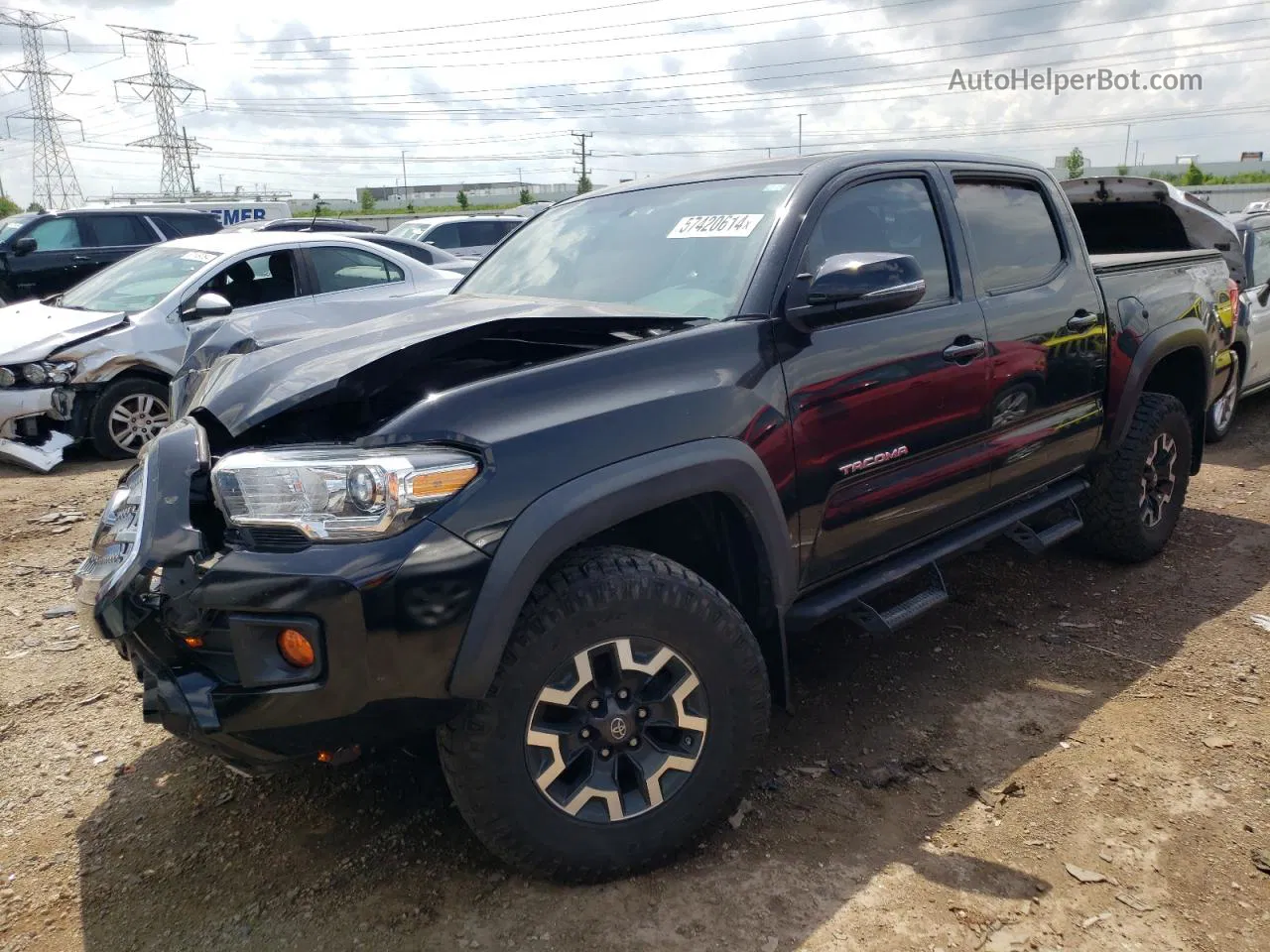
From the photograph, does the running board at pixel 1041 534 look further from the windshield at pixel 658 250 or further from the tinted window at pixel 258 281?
the tinted window at pixel 258 281

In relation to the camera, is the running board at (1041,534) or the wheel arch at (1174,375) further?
the wheel arch at (1174,375)

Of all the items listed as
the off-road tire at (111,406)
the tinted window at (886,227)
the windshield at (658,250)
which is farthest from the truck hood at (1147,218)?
the off-road tire at (111,406)

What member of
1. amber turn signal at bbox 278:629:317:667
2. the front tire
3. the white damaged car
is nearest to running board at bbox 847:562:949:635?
amber turn signal at bbox 278:629:317:667

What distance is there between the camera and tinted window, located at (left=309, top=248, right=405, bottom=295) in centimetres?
751

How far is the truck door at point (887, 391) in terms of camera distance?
2.87 m

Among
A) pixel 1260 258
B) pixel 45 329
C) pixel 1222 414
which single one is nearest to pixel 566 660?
pixel 45 329

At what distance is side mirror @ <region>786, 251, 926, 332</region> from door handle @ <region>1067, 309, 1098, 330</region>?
1369 mm

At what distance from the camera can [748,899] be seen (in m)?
2.47

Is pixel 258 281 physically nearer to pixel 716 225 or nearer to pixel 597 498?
pixel 716 225

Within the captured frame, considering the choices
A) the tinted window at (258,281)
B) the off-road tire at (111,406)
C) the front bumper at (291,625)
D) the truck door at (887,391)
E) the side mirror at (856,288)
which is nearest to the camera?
the front bumper at (291,625)

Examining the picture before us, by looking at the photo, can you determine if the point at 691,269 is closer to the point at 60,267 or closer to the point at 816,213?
the point at 816,213

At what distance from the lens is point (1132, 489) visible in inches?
178

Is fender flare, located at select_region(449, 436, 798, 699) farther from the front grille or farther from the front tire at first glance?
the front tire

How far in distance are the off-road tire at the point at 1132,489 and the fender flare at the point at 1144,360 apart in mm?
101
